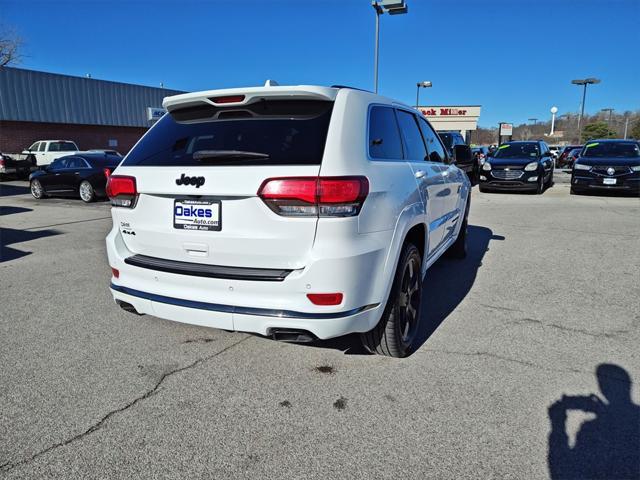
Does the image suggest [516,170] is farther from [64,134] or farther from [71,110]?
[64,134]

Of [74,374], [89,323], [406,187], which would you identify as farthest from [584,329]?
[89,323]

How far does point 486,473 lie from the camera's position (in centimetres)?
217

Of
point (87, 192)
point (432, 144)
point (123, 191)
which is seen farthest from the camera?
point (87, 192)

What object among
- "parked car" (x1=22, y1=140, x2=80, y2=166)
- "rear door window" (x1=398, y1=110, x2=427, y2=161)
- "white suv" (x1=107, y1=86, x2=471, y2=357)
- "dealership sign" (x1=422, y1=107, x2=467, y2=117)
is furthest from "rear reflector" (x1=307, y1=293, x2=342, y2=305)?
"dealership sign" (x1=422, y1=107, x2=467, y2=117)

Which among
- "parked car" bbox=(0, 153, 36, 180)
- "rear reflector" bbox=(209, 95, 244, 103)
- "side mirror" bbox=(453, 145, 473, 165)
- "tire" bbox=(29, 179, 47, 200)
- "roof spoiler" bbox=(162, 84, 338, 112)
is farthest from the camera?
"parked car" bbox=(0, 153, 36, 180)

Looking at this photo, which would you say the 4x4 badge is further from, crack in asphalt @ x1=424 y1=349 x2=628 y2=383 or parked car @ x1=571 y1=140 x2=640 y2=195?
parked car @ x1=571 y1=140 x2=640 y2=195

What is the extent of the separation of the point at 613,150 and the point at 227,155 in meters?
15.5

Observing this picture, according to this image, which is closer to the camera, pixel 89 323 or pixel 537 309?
pixel 89 323

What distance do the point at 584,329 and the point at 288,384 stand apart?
2.66m

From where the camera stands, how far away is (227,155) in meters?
2.68

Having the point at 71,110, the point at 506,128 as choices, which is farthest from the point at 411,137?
the point at 506,128

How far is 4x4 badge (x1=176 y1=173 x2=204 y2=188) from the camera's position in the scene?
266cm

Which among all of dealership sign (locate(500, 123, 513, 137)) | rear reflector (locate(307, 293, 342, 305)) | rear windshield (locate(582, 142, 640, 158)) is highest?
dealership sign (locate(500, 123, 513, 137))

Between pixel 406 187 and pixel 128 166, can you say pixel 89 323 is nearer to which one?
pixel 128 166
